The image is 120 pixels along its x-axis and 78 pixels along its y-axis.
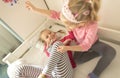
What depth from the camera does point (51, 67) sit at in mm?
1090

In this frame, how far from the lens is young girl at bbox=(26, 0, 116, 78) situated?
980 mm

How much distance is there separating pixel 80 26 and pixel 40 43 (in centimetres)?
41

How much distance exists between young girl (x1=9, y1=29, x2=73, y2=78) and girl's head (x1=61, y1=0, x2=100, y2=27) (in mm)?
206

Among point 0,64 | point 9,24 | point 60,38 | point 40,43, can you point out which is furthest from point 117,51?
point 0,64

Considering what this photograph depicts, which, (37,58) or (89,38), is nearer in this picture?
(89,38)

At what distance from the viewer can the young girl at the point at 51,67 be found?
109 centimetres

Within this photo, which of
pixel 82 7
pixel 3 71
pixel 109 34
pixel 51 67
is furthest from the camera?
pixel 3 71

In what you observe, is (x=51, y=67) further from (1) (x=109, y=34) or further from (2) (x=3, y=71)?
(2) (x=3, y=71)

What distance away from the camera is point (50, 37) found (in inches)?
→ 50.6

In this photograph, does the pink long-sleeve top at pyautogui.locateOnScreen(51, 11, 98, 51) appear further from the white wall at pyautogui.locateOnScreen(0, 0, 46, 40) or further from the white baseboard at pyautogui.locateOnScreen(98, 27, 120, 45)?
the white wall at pyautogui.locateOnScreen(0, 0, 46, 40)

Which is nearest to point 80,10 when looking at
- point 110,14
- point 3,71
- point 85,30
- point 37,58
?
point 85,30

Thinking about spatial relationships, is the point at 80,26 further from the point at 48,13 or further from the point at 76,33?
the point at 48,13

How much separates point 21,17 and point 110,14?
2.07 ft

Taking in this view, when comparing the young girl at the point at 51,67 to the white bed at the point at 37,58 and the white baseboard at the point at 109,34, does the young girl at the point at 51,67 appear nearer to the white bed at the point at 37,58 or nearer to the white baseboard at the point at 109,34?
the white bed at the point at 37,58
